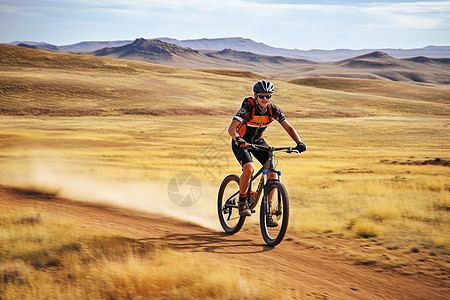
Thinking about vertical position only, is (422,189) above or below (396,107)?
below

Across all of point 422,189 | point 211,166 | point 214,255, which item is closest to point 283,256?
point 214,255

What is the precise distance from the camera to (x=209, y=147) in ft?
99.3

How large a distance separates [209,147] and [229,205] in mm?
22467

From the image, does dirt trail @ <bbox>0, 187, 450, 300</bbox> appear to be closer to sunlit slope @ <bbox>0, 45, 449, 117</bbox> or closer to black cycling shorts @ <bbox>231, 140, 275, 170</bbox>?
black cycling shorts @ <bbox>231, 140, 275, 170</bbox>

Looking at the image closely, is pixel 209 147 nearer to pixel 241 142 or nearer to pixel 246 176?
pixel 246 176

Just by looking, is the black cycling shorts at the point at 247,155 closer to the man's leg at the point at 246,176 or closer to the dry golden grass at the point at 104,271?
the man's leg at the point at 246,176

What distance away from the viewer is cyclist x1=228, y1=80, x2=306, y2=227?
6.73 meters

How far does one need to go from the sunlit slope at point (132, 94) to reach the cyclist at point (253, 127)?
1853 inches

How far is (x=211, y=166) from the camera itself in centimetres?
2155

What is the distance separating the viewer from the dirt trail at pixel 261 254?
208 inches

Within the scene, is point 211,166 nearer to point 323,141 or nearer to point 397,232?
Result: point 397,232

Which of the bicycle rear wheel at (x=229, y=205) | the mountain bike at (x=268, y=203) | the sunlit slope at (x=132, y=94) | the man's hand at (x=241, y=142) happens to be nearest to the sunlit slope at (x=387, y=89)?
the sunlit slope at (x=132, y=94)

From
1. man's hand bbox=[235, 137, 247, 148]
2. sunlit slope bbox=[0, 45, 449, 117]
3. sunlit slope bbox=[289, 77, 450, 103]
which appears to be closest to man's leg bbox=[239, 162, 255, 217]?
man's hand bbox=[235, 137, 247, 148]

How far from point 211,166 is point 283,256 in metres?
15.2
